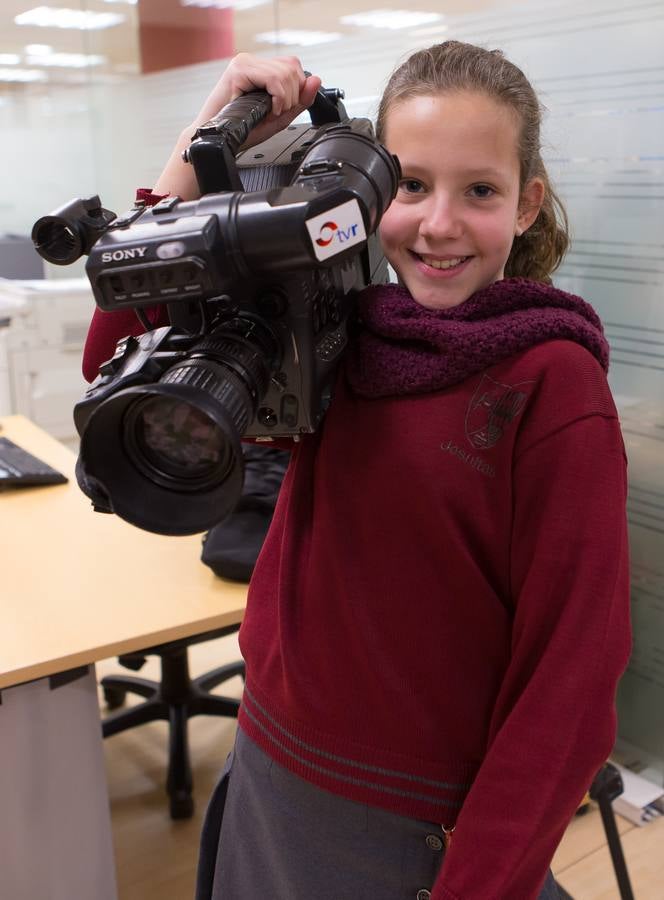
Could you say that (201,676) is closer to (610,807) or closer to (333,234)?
(610,807)

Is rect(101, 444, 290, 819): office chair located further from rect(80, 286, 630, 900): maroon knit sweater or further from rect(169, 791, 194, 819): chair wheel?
rect(80, 286, 630, 900): maroon knit sweater

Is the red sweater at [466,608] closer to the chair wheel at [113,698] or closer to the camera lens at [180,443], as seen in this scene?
the camera lens at [180,443]

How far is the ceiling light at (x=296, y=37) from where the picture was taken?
2.61 metres

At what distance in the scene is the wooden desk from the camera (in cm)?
134

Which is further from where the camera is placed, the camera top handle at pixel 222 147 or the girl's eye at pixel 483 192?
the girl's eye at pixel 483 192

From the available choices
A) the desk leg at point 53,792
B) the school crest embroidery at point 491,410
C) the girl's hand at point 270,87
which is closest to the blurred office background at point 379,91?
the girl's hand at point 270,87

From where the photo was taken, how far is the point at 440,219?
0.76 meters

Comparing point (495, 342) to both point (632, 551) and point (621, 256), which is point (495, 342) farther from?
point (632, 551)

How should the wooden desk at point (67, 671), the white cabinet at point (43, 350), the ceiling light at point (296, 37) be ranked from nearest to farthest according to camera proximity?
the wooden desk at point (67, 671) < the ceiling light at point (296, 37) < the white cabinet at point (43, 350)

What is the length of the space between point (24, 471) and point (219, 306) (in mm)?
1401

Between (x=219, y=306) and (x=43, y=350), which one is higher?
(x=219, y=306)

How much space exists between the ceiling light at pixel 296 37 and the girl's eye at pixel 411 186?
6.55ft

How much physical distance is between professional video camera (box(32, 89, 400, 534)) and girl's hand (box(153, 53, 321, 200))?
4 centimetres

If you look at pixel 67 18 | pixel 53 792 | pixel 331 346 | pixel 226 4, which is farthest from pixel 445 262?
pixel 67 18
